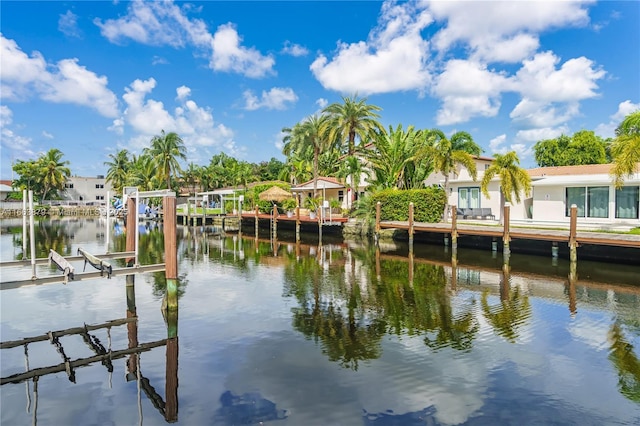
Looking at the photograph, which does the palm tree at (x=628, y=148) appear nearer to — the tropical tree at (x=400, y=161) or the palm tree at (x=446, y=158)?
the palm tree at (x=446, y=158)

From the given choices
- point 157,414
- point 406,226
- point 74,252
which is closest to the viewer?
point 157,414

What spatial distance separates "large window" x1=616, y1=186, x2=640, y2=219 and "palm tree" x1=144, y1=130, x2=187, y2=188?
5483cm

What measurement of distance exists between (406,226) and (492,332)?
59.4ft

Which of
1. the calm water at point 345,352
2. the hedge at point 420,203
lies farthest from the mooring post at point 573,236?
the hedge at point 420,203

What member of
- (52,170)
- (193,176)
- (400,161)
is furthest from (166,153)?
(400,161)

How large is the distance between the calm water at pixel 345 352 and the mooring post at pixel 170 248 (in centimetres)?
86

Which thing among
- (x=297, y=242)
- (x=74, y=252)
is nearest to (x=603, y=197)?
(x=297, y=242)

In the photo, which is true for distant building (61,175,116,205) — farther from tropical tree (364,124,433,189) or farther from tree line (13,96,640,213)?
tropical tree (364,124,433,189)

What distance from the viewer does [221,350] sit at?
9727 mm

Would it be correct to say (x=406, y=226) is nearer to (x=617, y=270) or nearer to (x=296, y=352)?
(x=617, y=270)

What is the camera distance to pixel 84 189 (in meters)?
88.7

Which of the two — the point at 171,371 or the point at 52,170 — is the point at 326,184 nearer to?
the point at 171,371

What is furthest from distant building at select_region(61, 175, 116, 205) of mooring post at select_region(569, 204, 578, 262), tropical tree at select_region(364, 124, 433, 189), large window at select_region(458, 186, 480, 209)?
mooring post at select_region(569, 204, 578, 262)

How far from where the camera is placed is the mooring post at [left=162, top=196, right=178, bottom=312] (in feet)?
35.3
